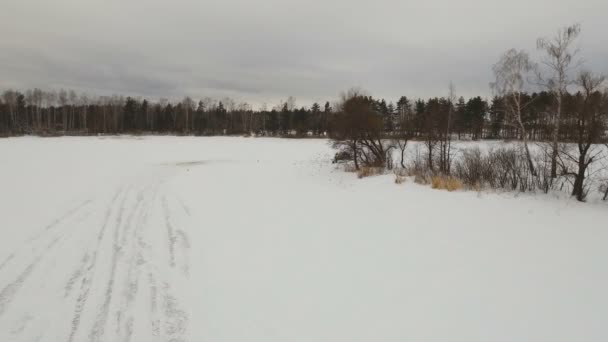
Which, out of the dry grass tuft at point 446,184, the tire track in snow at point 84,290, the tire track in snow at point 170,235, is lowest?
the tire track in snow at point 84,290

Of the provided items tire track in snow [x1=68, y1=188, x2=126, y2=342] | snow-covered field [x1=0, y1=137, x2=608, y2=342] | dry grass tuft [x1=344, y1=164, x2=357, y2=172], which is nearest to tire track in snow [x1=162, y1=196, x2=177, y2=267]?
snow-covered field [x1=0, y1=137, x2=608, y2=342]

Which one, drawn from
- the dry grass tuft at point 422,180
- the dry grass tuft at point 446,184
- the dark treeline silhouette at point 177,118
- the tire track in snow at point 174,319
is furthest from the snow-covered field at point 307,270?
the dark treeline silhouette at point 177,118

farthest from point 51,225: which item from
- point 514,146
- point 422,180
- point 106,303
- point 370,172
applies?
point 514,146

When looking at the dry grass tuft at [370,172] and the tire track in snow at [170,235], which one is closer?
the tire track in snow at [170,235]

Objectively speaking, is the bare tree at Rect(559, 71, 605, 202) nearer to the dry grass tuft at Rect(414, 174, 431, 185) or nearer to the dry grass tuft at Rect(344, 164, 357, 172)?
the dry grass tuft at Rect(414, 174, 431, 185)

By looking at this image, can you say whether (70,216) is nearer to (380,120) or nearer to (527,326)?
(527,326)

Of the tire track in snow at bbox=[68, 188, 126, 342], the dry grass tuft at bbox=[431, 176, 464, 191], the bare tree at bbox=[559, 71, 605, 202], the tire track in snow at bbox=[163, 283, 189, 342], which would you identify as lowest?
the tire track in snow at bbox=[163, 283, 189, 342]

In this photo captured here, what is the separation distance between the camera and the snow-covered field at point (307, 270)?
4.30 metres

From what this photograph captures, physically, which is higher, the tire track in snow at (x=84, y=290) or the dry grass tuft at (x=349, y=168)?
the dry grass tuft at (x=349, y=168)

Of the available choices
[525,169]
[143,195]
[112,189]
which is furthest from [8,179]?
[525,169]

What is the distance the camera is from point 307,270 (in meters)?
6.12

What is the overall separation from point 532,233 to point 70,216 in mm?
11521

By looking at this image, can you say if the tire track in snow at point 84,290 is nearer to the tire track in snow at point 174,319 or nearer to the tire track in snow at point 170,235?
the tire track in snow at point 174,319

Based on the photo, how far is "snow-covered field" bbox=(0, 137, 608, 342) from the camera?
14.1 ft
